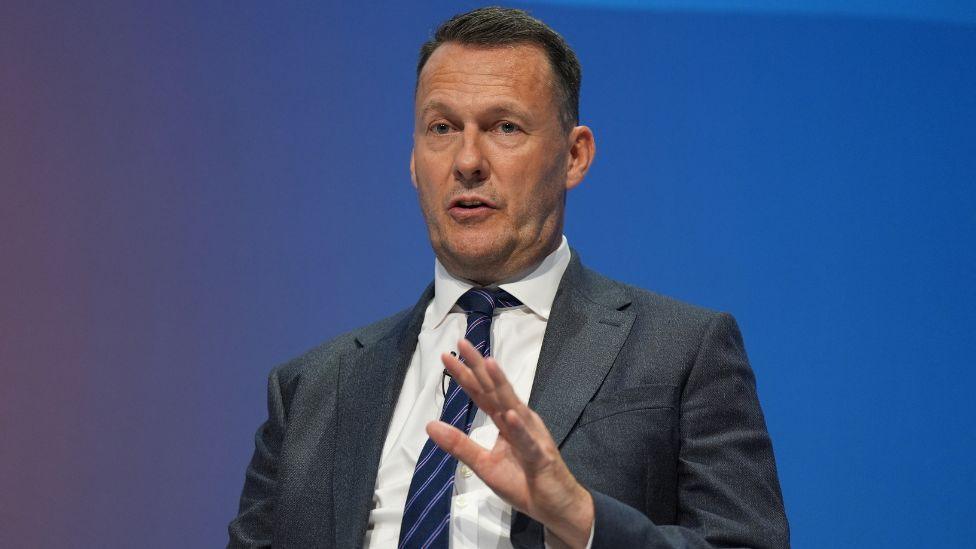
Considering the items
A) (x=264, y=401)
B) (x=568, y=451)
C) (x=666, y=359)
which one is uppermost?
(x=666, y=359)

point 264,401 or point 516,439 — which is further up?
point 516,439

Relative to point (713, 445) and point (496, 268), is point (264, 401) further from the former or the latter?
point (713, 445)

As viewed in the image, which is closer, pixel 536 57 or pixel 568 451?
pixel 568 451

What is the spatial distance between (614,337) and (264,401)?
118 cm

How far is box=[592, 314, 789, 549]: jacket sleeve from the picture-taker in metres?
1.74

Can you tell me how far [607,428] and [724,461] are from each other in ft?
0.61

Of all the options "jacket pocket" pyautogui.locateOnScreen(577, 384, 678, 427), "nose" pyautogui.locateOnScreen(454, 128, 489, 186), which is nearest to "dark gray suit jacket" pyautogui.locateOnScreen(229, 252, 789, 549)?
"jacket pocket" pyautogui.locateOnScreen(577, 384, 678, 427)

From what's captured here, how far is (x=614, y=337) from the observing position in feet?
6.34

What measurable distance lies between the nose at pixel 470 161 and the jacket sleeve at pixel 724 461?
18.1 inches

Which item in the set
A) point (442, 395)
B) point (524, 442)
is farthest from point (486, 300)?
point (524, 442)

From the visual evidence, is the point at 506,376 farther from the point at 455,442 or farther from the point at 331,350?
the point at 331,350

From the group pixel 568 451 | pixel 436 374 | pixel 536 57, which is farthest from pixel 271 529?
pixel 536 57

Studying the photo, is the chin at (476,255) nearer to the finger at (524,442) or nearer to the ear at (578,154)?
the ear at (578,154)

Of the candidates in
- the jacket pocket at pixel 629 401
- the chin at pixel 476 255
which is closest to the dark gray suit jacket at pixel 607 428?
the jacket pocket at pixel 629 401
